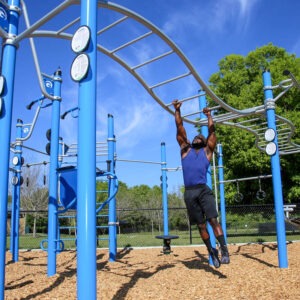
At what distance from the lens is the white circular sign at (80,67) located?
2727 mm

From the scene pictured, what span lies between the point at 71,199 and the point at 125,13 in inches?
138

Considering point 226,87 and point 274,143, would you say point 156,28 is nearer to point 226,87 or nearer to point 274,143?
point 274,143

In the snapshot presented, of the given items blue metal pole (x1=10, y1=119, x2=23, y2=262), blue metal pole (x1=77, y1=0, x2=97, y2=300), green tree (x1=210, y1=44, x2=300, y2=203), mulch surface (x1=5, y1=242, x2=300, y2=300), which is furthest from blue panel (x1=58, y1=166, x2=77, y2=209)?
green tree (x1=210, y1=44, x2=300, y2=203)

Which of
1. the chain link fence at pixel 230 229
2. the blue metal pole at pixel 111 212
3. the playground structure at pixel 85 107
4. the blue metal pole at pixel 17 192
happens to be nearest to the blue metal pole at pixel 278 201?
the playground structure at pixel 85 107

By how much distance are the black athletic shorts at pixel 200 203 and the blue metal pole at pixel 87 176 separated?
2106 millimetres

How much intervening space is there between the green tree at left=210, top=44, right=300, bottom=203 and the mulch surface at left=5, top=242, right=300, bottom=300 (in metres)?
10.2

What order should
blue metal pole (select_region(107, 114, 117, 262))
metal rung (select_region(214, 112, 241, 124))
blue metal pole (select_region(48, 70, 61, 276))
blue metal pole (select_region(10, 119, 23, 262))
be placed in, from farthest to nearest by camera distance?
1. blue metal pole (select_region(10, 119, 23, 262))
2. blue metal pole (select_region(107, 114, 117, 262))
3. metal rung (select_region(214, 112, 241, 124))
4. blue metal pole (select_region(48, 70, 61, 276))

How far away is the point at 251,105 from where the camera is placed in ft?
61.0

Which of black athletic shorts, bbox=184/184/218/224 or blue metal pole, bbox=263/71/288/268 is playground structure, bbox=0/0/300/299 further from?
black athletic shorts, bbox=184/184/218/224

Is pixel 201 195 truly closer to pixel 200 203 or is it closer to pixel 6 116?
pixel 200 203

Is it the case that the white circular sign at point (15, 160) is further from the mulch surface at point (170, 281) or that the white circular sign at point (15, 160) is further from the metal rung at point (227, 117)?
the metal rung at point (227, 117)

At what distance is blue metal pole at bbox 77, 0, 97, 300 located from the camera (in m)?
2.56

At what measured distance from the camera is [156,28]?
13.9 ft

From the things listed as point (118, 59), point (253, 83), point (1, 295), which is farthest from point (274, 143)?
point (253, 83)
